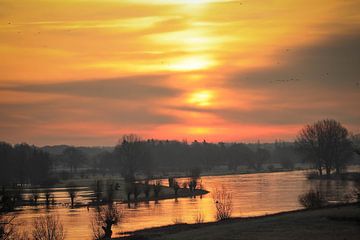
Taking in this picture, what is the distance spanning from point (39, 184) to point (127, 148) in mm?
45017

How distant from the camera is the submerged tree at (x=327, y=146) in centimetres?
14575

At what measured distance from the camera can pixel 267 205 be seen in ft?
233

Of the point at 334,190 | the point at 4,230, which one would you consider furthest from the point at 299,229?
the point at 334,190

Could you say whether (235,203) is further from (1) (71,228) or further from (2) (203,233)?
(2) (203,233)

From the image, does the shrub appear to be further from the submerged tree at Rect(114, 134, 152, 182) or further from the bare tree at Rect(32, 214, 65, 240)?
the submerged tree at Rect(114, 134, 152, 182)

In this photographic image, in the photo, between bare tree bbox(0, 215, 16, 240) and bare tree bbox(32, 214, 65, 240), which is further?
bare tree bbox(32, 214, 65, 240)

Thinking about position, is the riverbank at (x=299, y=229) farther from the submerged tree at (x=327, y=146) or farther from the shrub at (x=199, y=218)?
the submerged tree at (x=327, y=146)

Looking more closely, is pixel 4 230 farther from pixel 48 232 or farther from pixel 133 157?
pixel 133 157

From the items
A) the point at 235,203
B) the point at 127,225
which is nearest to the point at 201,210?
the point at 235,203

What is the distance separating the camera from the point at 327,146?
148 meters

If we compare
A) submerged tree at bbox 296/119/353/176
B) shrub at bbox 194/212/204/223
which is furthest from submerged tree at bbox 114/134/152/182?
shrub at bbox 194/212/204/223

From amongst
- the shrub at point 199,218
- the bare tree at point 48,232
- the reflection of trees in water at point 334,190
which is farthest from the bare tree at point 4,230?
the reflection of trees in water at point 334,190

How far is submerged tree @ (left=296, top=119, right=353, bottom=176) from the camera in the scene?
146 metres

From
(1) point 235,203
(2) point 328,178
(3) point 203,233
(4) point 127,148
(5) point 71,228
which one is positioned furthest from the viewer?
(4) point 127,148
